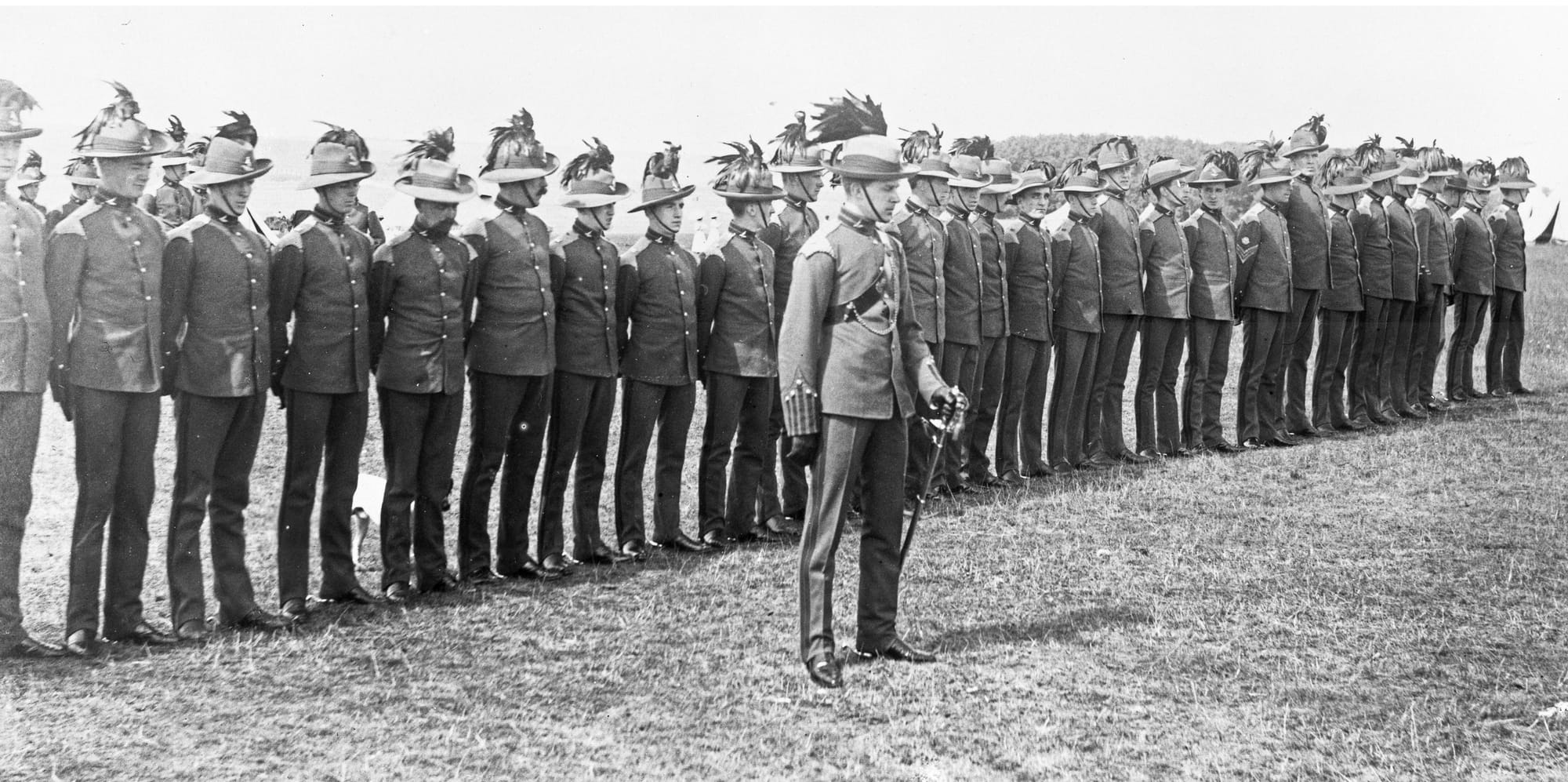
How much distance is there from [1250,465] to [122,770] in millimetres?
8326

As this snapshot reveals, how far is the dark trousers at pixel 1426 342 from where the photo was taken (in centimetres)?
1402

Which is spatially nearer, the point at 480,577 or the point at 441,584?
the point at 441,584

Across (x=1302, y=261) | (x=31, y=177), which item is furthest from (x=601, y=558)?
(x=1302, y=261)

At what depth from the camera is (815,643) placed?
20.5ft

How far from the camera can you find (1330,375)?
13.2 metres

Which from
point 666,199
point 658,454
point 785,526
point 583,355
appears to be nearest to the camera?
point 583,355

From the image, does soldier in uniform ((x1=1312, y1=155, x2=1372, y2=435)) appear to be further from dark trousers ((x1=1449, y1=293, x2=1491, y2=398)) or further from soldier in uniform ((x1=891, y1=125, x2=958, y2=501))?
soldier in uniform ((x1=891, y1=125, x2=958, y2=501))

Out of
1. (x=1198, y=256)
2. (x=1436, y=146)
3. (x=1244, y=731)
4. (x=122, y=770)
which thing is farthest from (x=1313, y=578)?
(x=1436, y=146)

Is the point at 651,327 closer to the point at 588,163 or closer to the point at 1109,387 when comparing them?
the point at 588,163

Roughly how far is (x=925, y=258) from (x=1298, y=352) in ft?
15.3

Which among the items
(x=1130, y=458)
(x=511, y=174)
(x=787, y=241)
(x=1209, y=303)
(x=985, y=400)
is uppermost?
(x=511, y=174)

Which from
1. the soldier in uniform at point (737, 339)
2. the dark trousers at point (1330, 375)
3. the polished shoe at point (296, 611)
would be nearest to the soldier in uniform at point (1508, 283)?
the dark trousers at point (1330, 375)

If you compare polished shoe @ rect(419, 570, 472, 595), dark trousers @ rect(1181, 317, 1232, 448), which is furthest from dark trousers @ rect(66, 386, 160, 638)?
dark trousers @ rect(1181, 317, 1232, 448)

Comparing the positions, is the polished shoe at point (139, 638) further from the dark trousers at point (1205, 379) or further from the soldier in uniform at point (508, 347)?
the dark trousers at point (1205, 379)
